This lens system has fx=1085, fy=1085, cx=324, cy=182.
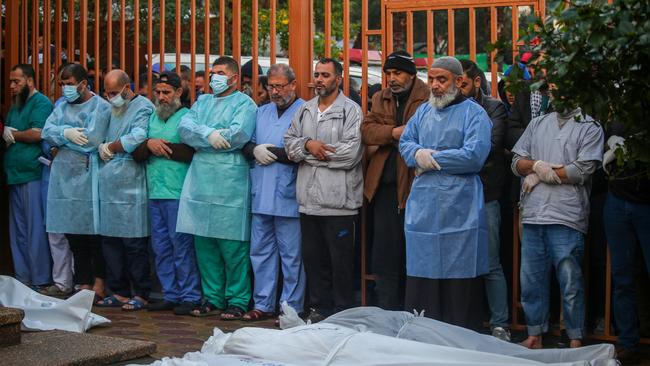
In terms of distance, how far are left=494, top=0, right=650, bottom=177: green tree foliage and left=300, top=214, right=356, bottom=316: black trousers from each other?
3.75 m

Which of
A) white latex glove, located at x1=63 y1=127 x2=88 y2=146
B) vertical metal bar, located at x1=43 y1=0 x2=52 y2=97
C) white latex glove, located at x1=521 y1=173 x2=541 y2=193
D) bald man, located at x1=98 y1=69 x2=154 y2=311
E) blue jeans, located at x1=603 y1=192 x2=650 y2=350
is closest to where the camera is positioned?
blue jeans, located at x1=603 y1=192 x2=650 y2=350

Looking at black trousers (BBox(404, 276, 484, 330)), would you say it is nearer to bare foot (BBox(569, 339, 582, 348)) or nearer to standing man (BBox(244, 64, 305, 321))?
bare foot (BBox(569, 339, 582, 348))

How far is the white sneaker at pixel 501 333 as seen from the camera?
26.7 ft

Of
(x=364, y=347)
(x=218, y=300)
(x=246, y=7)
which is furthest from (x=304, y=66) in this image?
(x=246, y=7)

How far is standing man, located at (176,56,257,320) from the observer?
9.30 metres

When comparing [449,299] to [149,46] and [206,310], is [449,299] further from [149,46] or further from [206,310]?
[149,46]

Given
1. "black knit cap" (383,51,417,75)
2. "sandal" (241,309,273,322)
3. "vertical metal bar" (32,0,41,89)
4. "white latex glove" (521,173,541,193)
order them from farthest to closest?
"vertical metal bar" (32,0,41,89) < "sandal" (241,309,273,322) < "black knit cap" (383,51,417,75) < "white latex glove" (521,173,541,193)

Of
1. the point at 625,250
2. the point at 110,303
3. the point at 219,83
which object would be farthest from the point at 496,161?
the point at 110,303

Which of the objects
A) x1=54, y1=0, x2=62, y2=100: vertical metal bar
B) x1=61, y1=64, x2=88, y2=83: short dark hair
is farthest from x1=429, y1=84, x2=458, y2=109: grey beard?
x1=54, y1=0, x2=62, y2=100: vertical metal bar

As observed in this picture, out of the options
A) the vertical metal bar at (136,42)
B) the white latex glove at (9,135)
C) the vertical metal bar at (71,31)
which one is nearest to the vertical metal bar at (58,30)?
the vertical metal bar at (71,31)

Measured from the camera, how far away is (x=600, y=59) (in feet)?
15.7

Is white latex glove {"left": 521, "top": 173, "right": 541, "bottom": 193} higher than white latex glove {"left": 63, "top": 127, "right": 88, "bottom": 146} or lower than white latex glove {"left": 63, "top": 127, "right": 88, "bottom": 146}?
lower

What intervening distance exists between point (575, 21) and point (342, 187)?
4.10 m

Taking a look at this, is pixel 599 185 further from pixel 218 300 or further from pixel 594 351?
pixel 218 300
